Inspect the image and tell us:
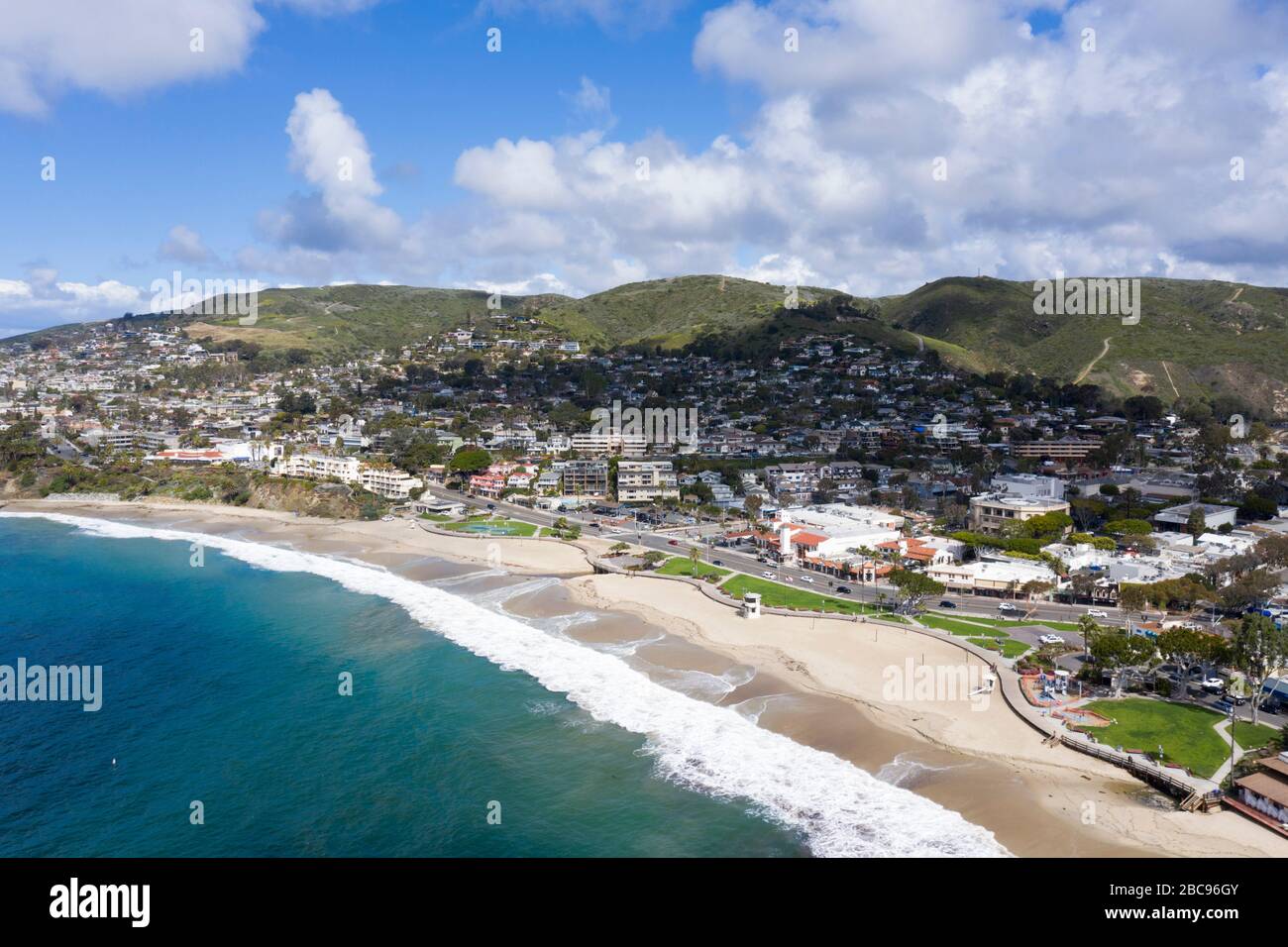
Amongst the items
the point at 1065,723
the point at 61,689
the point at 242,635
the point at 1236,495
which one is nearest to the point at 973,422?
the point at 1236,495

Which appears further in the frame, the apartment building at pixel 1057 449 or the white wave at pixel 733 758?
the apartment building at pixel 1057 449

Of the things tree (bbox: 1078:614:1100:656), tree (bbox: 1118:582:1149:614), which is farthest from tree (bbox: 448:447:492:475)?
tree (bbox: 1078:614:1100:656)

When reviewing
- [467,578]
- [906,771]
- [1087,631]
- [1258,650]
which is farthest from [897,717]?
[467,578]

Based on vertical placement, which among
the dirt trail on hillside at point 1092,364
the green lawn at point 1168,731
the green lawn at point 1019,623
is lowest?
the green lawn at point 1168,731

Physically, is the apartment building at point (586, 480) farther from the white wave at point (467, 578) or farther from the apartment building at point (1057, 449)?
the apartment building at point (1057, 449)

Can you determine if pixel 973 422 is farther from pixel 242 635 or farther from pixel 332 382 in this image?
pixel 332 382

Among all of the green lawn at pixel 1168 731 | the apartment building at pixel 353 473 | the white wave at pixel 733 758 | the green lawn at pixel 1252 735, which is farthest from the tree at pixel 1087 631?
the apartment building at pixel 353 473
